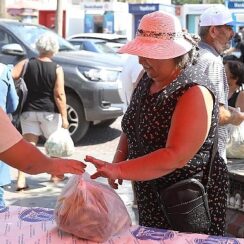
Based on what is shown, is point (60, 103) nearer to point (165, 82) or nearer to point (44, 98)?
point (44, 98)

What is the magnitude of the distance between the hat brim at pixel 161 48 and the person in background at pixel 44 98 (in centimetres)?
379

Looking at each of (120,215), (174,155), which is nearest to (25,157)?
(120,215)

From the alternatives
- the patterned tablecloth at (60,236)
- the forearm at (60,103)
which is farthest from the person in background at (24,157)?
the forearm at (60,103)

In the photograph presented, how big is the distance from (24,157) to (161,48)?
2.39 feet

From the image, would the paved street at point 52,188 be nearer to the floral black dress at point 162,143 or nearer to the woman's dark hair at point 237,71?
the woman's dark hair at point 237,71

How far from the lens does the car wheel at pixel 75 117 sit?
26.5 feet

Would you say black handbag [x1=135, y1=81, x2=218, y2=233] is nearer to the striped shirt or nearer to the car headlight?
the striped shirt

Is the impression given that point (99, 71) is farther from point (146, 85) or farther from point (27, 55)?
point (146, 85)

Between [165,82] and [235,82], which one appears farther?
[235,82]

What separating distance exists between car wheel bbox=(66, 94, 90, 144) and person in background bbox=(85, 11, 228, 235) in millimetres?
5344

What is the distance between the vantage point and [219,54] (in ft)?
11.5

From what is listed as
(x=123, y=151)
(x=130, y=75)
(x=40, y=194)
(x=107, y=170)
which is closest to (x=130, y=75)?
(x=130, y=75)

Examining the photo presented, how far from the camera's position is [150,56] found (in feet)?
7.77

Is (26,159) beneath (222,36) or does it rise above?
beneath
